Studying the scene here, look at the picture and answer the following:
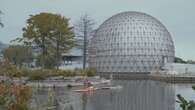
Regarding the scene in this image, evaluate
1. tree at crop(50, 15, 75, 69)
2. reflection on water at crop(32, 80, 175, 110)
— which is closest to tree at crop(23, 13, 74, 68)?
tree at crop(50, 15, 75, 69)

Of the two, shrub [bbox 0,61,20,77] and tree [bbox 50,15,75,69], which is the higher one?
tree [bbox 50,15,75,69]

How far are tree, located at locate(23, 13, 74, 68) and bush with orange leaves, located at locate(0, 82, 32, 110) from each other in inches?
2487

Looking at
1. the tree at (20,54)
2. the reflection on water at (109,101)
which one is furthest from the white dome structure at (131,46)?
the reflection on water at (109,101)

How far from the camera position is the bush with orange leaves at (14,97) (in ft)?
26.7

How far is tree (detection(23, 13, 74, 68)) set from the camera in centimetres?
7238

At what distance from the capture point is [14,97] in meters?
8.42

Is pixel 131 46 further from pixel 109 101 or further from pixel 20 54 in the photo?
pixel 109 101

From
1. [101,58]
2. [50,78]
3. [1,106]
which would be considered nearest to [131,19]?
[101,58]

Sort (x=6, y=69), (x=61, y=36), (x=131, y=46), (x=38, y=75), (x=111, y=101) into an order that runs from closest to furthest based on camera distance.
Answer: (x=6, y=69), (x=111, y=101), (x=38, y=75), (x=61, y=36), (x=131, y=46)

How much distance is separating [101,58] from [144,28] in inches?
646

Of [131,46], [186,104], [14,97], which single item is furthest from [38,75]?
[131,46]

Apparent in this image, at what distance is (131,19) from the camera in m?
142

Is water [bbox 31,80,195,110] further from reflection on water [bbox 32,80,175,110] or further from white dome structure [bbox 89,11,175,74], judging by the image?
white dome structure [bbox 89,11,175,74]

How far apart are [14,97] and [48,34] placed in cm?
6508
